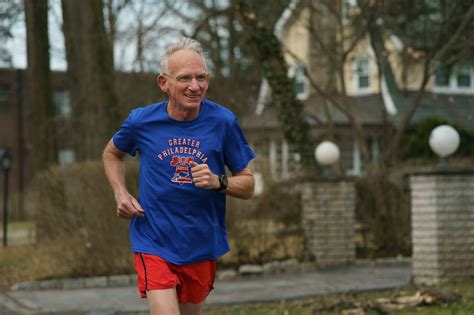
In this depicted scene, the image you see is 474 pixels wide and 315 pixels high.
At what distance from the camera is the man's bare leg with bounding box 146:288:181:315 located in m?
5.11

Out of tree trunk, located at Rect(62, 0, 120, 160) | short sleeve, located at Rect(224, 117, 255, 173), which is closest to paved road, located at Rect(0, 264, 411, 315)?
short sleeve, located at Rect(224, 117, 255, 173)

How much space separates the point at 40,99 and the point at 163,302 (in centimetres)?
1580

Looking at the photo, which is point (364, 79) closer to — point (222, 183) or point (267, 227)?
point (267, 227)

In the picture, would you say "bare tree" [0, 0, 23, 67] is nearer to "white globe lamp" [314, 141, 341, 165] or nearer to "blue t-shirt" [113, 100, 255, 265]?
"white globe lamp" [314, 141, 341, 165]

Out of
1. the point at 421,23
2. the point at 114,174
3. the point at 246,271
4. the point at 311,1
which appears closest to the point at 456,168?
the point at 246,271

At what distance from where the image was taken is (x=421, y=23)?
24.8 m

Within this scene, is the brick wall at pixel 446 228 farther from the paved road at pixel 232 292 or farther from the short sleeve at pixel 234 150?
the short sleeve at pixel 234 150

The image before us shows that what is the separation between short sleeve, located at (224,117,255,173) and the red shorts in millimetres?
535

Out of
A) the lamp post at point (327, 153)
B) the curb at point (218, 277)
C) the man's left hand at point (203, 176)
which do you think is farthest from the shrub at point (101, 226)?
the man's left hand at point (203, 176)

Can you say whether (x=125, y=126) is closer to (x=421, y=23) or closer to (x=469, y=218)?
(x=469, y=218)

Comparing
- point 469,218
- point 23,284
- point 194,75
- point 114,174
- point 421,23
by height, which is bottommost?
point 23,284

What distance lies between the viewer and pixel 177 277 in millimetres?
5293

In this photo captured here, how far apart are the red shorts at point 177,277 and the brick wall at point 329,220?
9.14 metres

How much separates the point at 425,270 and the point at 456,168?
123 centimetres
